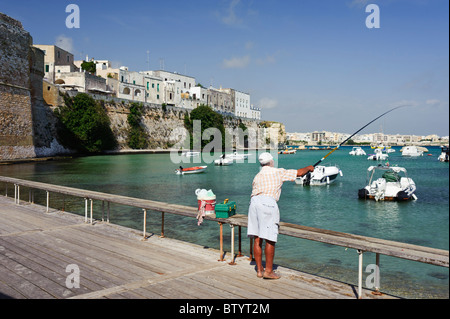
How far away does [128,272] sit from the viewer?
5188mm

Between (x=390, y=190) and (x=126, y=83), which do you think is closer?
(x=390, y=190)

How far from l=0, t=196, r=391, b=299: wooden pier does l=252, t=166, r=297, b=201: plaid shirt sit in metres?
1.15

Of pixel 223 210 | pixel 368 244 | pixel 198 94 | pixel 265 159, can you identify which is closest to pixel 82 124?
pixel 198 94

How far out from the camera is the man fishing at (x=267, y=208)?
15.5ft

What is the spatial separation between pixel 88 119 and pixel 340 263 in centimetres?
4767

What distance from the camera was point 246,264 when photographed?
5.61 metres

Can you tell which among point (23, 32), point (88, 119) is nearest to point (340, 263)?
point (23, 32)

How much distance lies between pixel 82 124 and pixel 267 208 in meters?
50.2

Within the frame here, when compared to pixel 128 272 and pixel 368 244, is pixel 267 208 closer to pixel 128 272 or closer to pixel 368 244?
pixel 368 244

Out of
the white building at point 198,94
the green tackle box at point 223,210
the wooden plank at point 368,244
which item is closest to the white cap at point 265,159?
the wooden plank at point 368,244

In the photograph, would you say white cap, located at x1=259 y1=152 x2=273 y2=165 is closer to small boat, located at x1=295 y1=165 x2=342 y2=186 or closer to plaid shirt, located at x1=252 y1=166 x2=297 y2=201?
plaid shirt, located at x1=252 y1=166 x2=297 y2=201

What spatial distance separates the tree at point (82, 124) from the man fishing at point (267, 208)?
162 feet

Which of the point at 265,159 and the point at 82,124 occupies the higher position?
the point at 82,124

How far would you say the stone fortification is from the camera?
35.7 m
